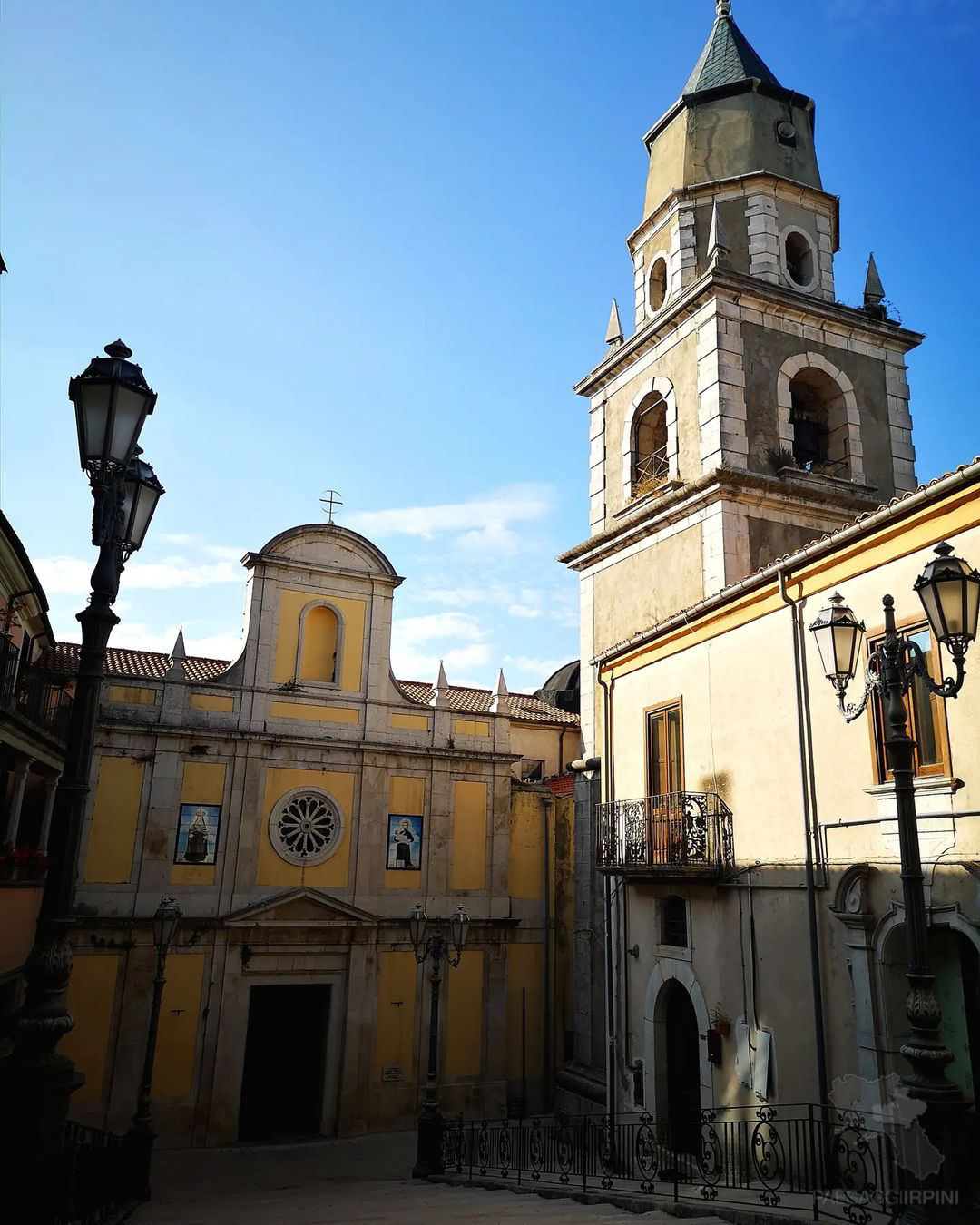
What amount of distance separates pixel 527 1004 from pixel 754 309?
18.7 meters

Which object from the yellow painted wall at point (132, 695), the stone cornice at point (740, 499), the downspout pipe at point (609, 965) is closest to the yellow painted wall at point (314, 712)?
the yellow painted wall at point (132, 695)

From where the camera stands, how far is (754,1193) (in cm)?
1014

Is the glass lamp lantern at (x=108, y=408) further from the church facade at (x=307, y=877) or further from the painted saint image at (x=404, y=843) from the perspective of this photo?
the painted saint image at (x=404, y=843)

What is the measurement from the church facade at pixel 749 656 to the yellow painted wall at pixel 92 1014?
10574 millimetres

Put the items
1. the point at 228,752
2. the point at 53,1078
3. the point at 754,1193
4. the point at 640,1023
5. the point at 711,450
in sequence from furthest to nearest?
the point at 228,752 < the point at 711,450 < the point at 640,1023 < the point at 754,1193 < the point at 53,1078

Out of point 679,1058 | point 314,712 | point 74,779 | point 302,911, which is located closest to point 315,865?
point 302,911

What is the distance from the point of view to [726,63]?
70.5 feet

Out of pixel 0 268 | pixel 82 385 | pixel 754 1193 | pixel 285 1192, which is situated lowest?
pixel 285 1192

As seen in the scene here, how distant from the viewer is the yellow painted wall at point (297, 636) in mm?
24672

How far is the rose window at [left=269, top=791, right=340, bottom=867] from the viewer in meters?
23.3

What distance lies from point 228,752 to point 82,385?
728 inches

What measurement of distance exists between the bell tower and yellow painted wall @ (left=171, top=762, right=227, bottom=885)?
9505 millimetres

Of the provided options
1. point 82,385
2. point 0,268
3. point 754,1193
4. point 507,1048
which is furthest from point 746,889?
point 507,1048

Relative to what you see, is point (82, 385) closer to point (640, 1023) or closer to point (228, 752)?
point (640, 1023)
